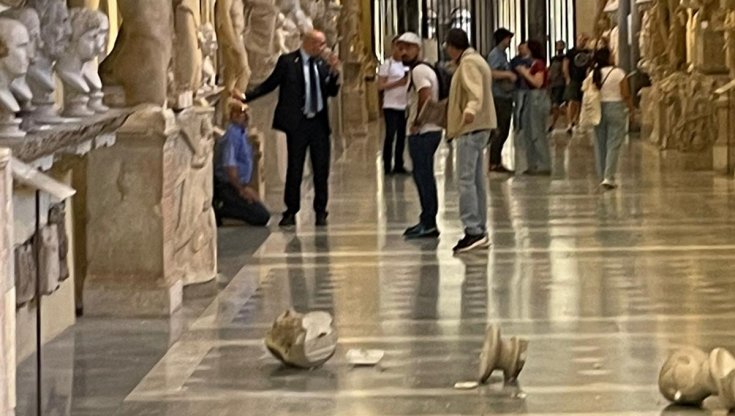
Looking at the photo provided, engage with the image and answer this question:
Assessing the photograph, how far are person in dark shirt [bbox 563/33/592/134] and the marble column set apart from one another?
21891 mm

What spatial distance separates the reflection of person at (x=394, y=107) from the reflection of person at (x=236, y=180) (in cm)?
550

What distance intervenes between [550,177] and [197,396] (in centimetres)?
1201

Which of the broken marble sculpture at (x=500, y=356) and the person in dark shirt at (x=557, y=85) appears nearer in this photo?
the broken marble sculpture at (x=500, y=356)

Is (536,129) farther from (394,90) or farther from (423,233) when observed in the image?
(423,233)

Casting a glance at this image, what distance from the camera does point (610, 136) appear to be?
17.8 m

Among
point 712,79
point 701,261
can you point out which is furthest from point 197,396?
point 712,79

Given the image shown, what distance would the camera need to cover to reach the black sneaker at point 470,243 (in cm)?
1272

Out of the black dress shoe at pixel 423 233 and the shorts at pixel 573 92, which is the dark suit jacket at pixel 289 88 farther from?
the shorts at pixel 573 92

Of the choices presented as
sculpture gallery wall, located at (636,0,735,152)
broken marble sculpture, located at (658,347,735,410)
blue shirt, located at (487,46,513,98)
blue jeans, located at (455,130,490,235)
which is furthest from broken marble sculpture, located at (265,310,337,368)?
sculpture gallery wall, located at (636,0,735,152)

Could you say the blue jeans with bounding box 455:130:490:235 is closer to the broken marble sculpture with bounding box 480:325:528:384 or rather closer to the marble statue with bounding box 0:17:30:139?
the broken marble sculpture with bounding box 480:325:528:384

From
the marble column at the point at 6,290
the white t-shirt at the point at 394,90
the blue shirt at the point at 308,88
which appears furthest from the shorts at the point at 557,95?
the marble column at the point at 6,290

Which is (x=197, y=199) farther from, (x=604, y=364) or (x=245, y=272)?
(x=604, y=364)

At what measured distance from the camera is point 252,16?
1741 cm

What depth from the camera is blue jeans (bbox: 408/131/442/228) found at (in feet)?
44.8
